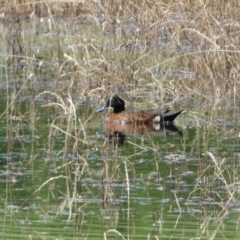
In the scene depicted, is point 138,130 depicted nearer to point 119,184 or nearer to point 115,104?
point 115,104

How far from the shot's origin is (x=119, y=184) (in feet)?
25.4

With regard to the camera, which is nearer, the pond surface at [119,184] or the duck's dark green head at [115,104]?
the pond surface at [119,184]

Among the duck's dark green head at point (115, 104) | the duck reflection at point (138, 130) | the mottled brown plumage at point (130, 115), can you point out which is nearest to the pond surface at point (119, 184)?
the duck reflection at point (138, 130)

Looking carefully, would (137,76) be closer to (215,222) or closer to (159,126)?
(159,126)

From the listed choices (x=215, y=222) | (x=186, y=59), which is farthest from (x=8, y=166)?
(x=186, y=59)

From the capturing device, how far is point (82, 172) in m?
7.92

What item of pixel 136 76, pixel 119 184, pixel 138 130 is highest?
pixel 119 184

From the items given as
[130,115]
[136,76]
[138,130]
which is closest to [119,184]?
[138,130]

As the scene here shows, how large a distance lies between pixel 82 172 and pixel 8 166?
740 mm

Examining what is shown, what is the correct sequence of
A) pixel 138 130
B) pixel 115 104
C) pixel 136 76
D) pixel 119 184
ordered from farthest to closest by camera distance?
pixel 136 76 → pixel 115 104 → pixel 138 130 → pixel 119 184

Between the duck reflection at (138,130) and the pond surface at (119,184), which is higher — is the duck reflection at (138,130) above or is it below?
below

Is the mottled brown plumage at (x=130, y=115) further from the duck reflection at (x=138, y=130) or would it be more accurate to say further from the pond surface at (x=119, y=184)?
the pond surface at (x=119, y=184)

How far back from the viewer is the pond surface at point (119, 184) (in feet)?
21.7

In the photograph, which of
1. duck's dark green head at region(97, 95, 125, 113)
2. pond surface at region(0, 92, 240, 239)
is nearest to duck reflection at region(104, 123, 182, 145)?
pond surface at region(0, 92, 240, 239)
